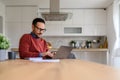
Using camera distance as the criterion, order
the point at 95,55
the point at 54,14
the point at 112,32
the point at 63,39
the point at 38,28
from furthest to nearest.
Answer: the point at 63,39, the point at 95,55, the point at 112,32, the point at 54,14, the point at 38,28

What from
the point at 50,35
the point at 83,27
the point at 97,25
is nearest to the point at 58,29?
the point at 50,35

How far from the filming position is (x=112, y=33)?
231 inches

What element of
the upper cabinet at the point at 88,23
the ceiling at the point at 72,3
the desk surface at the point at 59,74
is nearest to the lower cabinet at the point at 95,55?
the upper cabinet at the point at 88,23

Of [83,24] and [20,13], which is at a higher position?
[20,13]

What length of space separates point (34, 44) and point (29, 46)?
7cm

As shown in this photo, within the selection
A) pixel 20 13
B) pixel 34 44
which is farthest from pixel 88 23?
pixel 34 44

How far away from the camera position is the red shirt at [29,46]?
2781 mm

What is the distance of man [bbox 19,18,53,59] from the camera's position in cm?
278

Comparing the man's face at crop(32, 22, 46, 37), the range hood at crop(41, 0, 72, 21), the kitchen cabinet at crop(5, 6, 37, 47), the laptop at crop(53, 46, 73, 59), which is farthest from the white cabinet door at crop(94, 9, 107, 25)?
the man's face at crop(32, 22, 46, 37)

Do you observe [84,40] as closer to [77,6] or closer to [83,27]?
[83,27]

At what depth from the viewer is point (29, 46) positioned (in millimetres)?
2863

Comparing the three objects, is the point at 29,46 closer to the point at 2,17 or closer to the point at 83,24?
the point at 2,17

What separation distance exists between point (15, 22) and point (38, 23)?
11.7 feet

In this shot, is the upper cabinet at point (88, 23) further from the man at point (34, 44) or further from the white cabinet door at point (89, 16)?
the man at point (34, 44)
